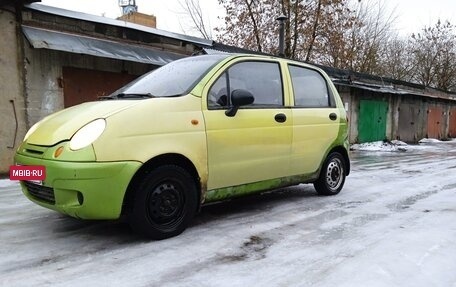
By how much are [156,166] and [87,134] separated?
2.16ft

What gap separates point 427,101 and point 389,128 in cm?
480

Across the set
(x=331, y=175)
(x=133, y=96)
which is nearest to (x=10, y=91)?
(x=133, y=96)

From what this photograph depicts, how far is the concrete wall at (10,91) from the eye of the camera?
792 cm

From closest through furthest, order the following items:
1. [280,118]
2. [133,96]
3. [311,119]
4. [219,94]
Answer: [133,96] → [219,94] → [280,118] → [311,119]

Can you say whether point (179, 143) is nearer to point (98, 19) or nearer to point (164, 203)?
point (164, 203)

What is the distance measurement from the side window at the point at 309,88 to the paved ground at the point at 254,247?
4.36 feet

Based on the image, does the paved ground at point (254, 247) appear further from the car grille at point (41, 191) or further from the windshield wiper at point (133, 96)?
the windshield wiper at point (133, 96)

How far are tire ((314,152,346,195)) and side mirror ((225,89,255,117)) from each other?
6.43 ft

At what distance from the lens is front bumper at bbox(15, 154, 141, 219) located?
11.2ft

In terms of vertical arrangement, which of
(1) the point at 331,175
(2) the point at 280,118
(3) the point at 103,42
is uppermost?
(3) the point at 103,42

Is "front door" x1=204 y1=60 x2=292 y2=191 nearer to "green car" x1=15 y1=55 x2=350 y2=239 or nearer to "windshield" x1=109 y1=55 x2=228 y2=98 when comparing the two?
"green car" x1=15 y1=55 x2=350 y2=239

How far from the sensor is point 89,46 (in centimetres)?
845

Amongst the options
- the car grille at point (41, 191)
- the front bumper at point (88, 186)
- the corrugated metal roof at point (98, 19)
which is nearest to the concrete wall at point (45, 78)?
the corrugated metal roof at point (98, 19)

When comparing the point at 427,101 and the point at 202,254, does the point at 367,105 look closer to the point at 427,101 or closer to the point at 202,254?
the point at 427,101
